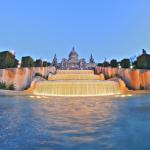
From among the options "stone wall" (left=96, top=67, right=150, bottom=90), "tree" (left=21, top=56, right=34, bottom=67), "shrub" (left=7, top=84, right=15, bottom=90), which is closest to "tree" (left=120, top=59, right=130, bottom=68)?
"stone wall" (left=96, top=67, right=150, bottom=90)

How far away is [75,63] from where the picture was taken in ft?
115

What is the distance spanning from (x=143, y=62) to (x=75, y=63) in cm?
1754

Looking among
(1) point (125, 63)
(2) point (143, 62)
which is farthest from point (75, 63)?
(2) point (143, 62)

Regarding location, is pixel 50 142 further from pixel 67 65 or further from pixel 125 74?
pixel 67 65

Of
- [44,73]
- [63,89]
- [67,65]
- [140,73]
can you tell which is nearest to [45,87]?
[63,89]

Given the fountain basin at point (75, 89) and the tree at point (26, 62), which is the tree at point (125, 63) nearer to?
the fountain basin at point (75, 89)

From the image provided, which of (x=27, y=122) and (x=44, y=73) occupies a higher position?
(x=44, y=73)

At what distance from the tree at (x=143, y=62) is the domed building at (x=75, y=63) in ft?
37.8

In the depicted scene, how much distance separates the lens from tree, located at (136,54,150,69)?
60.2 ft

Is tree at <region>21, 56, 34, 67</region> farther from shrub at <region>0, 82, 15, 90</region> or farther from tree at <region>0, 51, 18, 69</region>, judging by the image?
shrub at <region>0, 82, 15, 90</region>

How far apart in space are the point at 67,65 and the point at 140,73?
16949 millimetres

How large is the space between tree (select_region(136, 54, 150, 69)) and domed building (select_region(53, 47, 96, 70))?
1151cm

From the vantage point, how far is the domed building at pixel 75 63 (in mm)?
31375

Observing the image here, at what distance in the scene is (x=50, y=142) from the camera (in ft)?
10.1
